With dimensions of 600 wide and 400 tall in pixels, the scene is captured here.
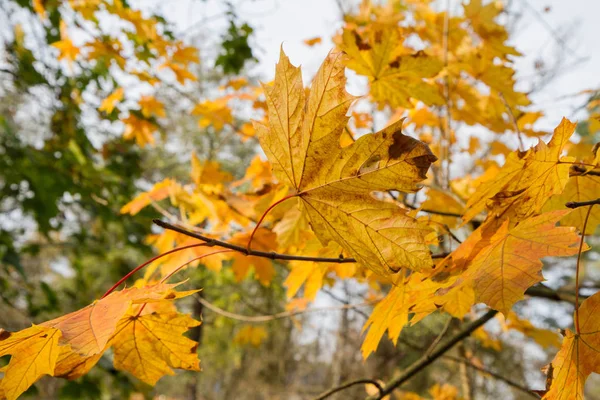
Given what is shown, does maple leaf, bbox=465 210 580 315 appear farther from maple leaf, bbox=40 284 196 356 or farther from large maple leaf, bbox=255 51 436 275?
maple leaf, bbox=40 284 196 356

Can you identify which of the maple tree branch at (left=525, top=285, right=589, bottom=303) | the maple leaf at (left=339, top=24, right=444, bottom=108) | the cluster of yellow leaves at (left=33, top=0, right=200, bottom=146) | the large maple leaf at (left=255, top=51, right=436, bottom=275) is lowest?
the large maple leaf at (left=255, top=51, right=436, bottom=275)

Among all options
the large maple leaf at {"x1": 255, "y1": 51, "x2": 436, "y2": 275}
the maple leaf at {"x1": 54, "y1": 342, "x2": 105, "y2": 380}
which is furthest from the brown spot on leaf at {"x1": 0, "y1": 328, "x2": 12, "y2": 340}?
the large maple leaf at {"x1": 255, "y1": 51, "x2": 436, "y2": 275}

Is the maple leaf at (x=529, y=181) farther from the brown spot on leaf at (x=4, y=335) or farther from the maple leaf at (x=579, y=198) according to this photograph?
the brown spot on leaf at (x=4, y=335)

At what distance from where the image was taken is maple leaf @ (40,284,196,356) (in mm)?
509

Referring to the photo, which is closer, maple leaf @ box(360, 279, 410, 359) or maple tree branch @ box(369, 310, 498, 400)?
maple leaf @ box(360, 279, 410, 359)

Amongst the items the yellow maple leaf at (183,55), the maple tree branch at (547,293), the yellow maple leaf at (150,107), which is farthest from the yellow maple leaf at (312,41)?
the maple tree branch at (547,293)

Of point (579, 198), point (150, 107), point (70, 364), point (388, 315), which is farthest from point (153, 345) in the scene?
point (150, 107)

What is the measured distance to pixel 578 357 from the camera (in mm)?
563

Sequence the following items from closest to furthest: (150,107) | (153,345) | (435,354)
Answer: (153,345), (435,354), (150,107)

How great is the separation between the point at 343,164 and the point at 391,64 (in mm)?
661

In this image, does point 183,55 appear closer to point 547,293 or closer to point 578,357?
point 547,293

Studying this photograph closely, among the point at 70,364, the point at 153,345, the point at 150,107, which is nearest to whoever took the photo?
the point at 70,364

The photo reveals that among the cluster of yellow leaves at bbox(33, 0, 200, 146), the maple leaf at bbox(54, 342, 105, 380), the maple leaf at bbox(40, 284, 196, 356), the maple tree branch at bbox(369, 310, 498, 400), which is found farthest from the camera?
the cluster of yellow leaves at bbox(33, 0, 200, 146)

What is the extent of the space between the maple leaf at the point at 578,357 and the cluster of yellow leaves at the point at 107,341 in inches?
19.6
